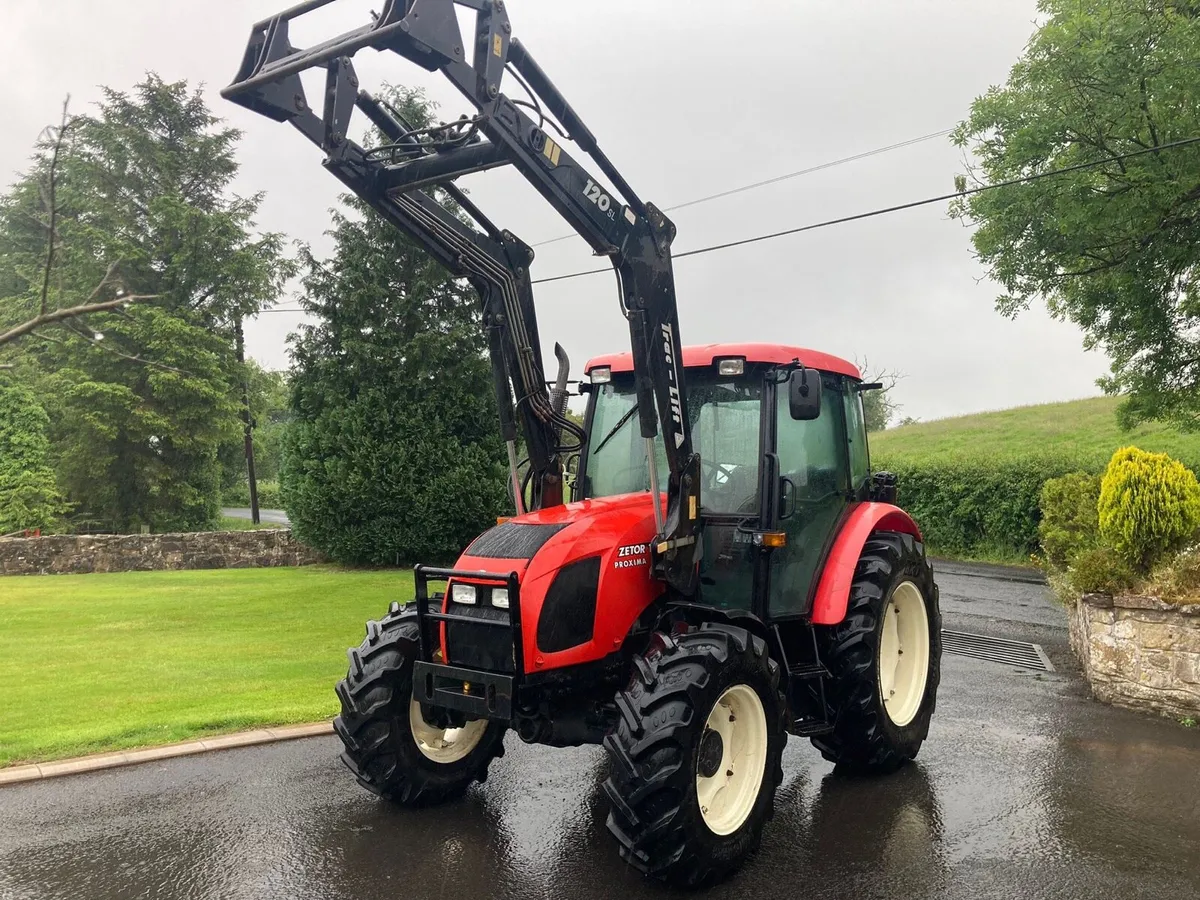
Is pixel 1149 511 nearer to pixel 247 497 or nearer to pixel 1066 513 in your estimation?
pixel 1066 513

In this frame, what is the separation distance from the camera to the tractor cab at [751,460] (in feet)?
15.5

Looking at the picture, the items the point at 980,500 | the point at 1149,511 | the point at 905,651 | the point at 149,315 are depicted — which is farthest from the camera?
the point at 149,315

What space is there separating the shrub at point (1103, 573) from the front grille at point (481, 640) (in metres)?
5.10

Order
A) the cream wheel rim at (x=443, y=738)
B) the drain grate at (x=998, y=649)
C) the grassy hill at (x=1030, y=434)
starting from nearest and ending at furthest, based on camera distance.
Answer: the cream wheel rim at (x=443, y=738), the drain grate at (x=998, y=649), the grassy hill at (x=1030, y=434)

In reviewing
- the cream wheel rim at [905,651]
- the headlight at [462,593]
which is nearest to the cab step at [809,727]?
the cream wheel rim at [905,651]

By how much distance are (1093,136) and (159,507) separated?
A: 1001 inches

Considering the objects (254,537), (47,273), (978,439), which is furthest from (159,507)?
(978,439)

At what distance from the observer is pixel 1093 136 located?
13125 millimetres

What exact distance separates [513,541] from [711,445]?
4.37ft

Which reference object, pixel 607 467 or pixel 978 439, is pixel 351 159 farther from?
pixel 978 439

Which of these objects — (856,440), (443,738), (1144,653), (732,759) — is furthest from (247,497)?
(732,759)

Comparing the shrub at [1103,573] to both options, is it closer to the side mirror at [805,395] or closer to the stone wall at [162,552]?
the side mirror at [805,395]

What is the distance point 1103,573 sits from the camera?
22.5 ft

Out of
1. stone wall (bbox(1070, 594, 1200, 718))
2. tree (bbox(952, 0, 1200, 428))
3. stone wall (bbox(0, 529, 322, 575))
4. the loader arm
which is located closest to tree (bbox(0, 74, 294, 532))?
stone wall (bbox(0, 529, 322, 575))
